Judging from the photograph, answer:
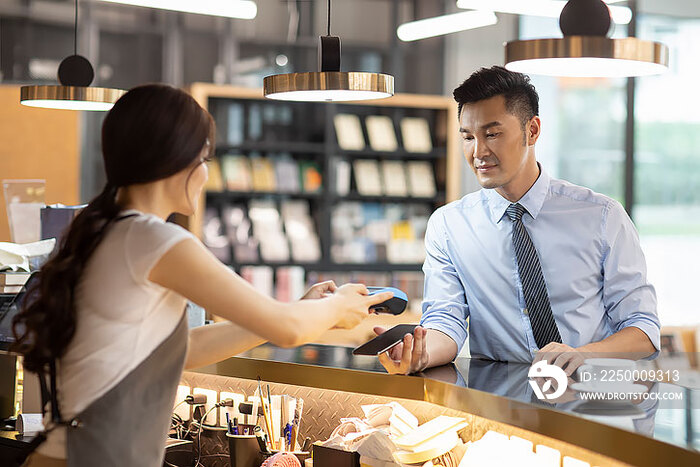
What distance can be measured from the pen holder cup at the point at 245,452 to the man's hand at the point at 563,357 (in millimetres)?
880

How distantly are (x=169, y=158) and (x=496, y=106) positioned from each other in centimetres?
136

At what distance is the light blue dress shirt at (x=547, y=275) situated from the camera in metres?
2.69

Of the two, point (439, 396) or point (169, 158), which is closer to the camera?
point (169, 158)

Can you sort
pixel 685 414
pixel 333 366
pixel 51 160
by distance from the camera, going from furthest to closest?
pixel 51 160 < pixel 333 366 < pixel 685 414

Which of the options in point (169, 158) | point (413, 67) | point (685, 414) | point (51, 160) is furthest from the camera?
point (413, 67)

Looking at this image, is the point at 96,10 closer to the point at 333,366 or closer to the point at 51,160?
the point at 51,160

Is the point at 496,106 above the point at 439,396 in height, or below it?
above

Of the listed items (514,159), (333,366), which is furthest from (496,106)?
(333,366)

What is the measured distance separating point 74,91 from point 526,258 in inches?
68.2

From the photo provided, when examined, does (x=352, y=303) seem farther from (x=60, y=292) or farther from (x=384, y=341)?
(x=60, y=292)

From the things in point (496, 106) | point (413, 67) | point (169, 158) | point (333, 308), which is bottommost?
point (333, 308)

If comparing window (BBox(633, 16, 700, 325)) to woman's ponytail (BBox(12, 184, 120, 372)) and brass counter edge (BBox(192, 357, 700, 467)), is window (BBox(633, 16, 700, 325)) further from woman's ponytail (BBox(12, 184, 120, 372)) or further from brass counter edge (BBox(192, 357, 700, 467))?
woman's ponytail (BBox(12, 184, 120, 372))

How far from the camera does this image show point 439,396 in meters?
2.20

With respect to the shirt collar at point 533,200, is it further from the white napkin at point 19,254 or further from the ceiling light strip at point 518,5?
the white napkin at point 19,254
